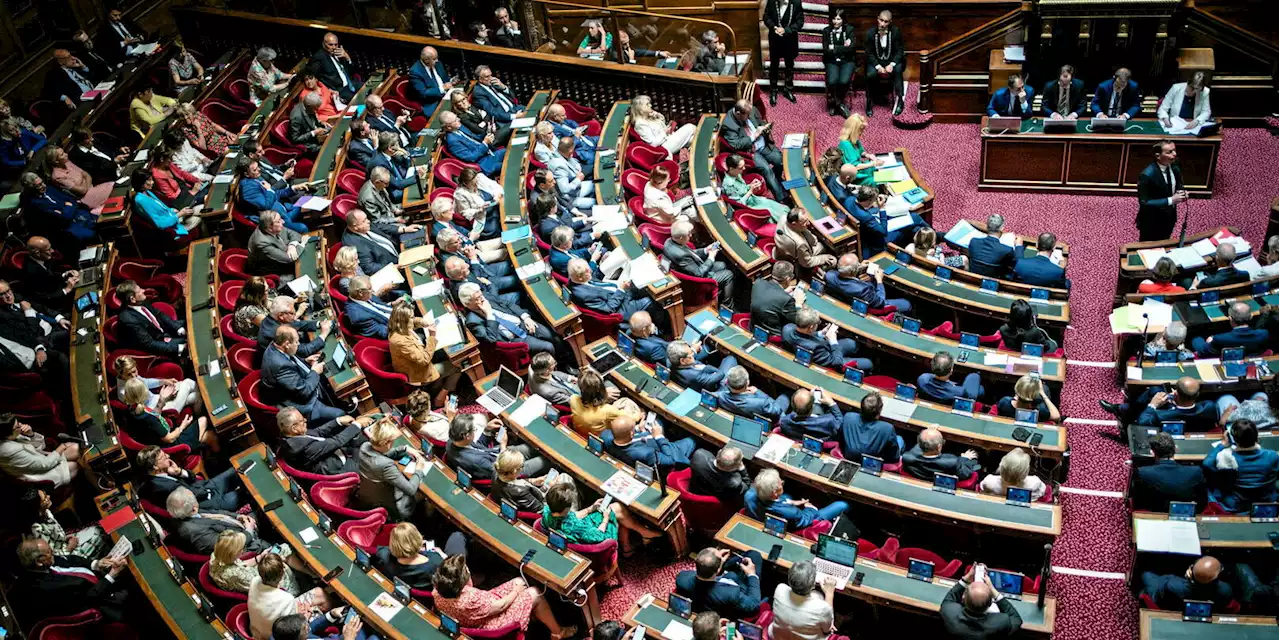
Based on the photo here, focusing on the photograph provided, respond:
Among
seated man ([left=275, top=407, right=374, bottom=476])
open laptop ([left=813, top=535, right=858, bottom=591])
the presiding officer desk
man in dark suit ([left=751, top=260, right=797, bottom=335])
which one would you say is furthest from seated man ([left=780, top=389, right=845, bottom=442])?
the presiding officer desk

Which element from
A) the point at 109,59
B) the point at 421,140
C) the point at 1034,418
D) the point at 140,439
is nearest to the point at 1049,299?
the point at 1034,418

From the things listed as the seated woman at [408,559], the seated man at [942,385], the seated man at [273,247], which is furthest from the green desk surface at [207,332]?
the seated man at [942,385]

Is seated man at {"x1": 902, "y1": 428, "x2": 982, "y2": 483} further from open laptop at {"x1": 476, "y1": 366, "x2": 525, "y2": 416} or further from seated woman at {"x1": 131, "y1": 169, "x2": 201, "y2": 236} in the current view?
seated woman at {"x1": 131, "y1": 169, "x2": 201, "y2": 236}

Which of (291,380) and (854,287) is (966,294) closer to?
(854,287)

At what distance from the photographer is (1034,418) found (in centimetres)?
864

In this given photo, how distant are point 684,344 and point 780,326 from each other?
115cm

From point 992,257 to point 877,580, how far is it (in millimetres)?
4400

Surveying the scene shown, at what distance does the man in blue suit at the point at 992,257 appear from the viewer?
10594 millimetres

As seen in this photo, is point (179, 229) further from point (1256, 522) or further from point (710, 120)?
point (1256, 522)

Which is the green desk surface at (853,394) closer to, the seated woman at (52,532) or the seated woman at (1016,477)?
the seated woman at (1016,477)

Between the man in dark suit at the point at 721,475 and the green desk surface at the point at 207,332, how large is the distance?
13.1ft

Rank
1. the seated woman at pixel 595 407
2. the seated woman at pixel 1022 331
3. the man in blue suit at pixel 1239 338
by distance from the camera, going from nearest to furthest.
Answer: the seated woman at pixel 595 407, the man in blue suit at pixel 1239 338, the seated woman at pixel 1022 331

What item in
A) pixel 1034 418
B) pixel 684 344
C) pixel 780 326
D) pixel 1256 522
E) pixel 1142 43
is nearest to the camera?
pixel 1256 522

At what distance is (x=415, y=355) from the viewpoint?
967cm
